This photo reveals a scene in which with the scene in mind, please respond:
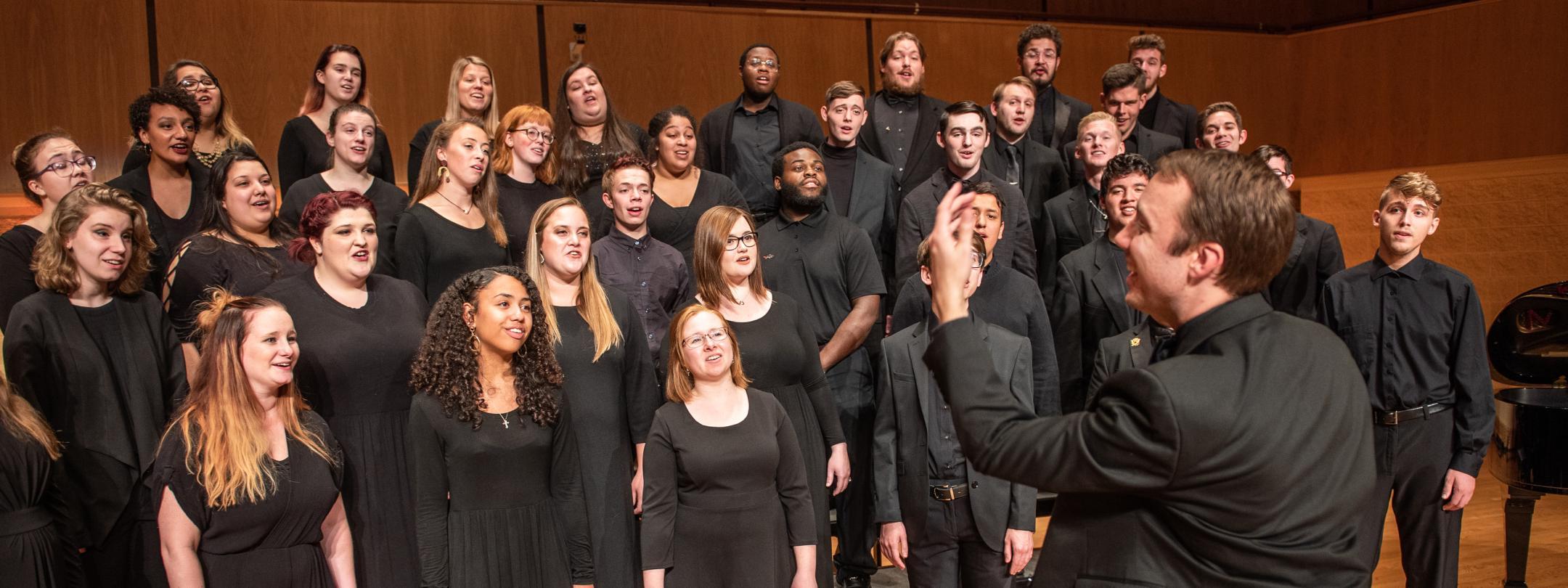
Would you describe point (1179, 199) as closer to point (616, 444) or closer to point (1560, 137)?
point (616, 444)

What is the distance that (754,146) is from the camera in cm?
467

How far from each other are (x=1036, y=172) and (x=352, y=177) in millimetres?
2523

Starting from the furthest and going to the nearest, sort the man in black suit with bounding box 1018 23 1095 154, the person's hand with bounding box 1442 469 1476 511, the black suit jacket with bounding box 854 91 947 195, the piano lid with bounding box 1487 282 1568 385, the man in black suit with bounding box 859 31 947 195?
the man in black suit with bounding box 1018 23 1095 154 → the man in black suit with bounding box 859 31 947 195 → the black suit jacket with bounding box 854 91 947 195 → the piano lid with bounding box 1487 282 1568 385 → the person's hand with bounding box 1442 469 1476 511

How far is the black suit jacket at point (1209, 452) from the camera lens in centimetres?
126

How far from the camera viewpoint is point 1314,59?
7.64m

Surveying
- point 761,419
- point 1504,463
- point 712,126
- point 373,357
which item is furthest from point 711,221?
point 1504,463

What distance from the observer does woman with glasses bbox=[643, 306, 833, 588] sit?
2920 millimetres

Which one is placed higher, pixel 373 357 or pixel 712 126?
pixel 712 126

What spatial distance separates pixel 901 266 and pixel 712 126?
1176 mm

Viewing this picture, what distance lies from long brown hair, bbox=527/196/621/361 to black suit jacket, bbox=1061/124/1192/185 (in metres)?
2.31

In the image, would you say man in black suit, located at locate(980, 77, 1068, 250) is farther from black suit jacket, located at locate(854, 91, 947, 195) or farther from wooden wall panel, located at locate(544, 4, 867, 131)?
wooden wall panel, located at locate(544, 4, 867, 131)

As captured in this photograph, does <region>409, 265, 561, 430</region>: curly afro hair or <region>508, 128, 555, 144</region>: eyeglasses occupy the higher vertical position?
<region>508, 128, 555, 144</region>: eyeglasses

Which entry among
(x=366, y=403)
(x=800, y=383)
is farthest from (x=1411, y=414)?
(x=366, y=403)

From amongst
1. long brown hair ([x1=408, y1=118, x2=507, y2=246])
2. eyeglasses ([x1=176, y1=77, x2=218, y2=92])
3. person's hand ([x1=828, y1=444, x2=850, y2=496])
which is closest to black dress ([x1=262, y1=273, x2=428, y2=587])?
long brown hair ([x1=408, y1=118, x2=507, y2=246])
